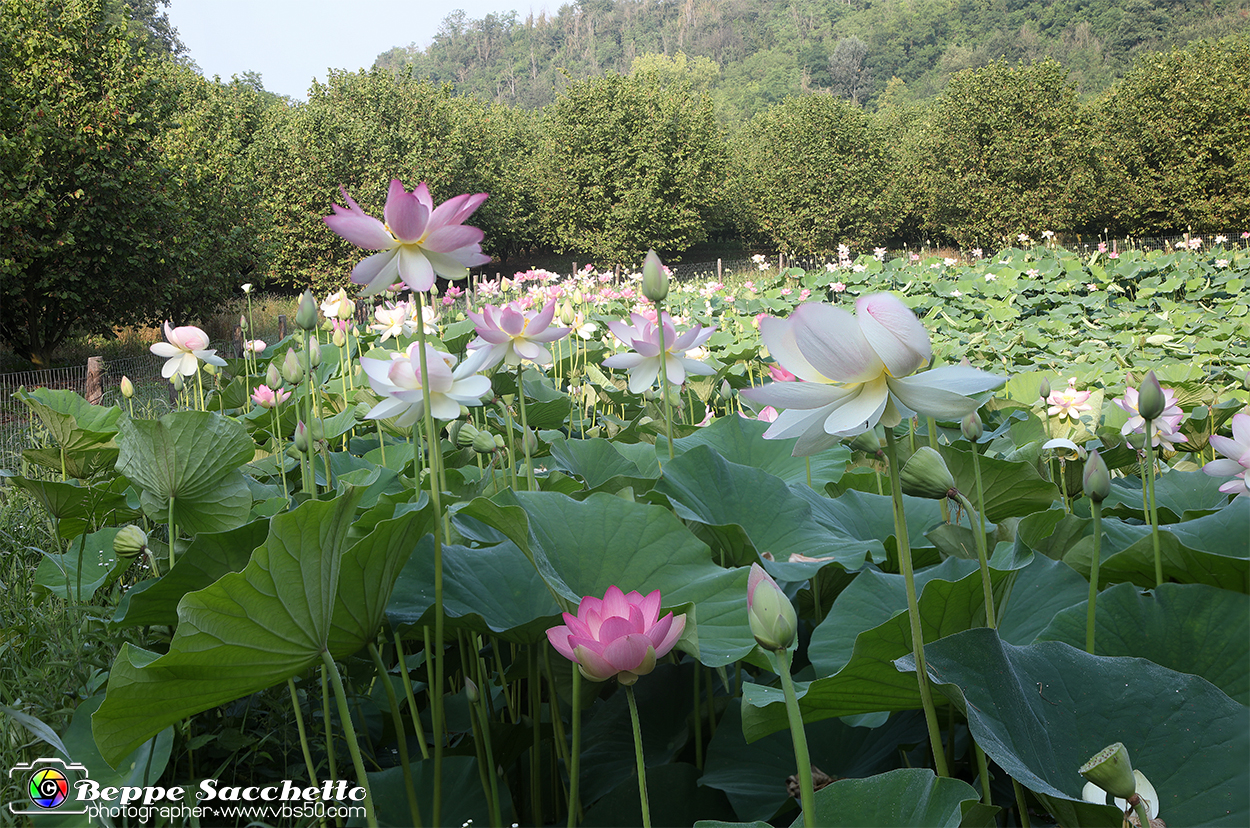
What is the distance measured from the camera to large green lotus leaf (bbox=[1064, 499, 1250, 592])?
750 mm

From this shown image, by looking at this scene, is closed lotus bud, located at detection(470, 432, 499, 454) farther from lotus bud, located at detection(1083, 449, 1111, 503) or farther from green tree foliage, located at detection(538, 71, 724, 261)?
green tree foliage, located at detection(538, 71, 724, 261)

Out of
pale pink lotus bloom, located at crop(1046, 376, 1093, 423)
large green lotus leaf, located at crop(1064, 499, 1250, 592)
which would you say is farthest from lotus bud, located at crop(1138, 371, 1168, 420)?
pale pink lotus bloom, located at crop(1046, 376, 1093, 423)

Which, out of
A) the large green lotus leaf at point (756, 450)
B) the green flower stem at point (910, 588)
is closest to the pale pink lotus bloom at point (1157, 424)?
the large green lotus leaf at point (756, 450)

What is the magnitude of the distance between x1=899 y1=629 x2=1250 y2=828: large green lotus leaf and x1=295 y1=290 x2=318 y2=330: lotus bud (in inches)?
35.2

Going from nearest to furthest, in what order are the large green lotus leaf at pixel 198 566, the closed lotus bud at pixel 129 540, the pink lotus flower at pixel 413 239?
the pink lotus flower at pixel 413 239
the large green lotus leaf at pixel 198 566
the closed lotus bud at pixel 129 540

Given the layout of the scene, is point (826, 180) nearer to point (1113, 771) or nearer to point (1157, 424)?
point (1157, 424)

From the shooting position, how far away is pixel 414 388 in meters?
0.86

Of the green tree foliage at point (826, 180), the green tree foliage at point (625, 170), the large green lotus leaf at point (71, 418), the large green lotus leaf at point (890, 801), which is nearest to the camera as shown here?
the large green lotus leaf at point (890, 801)

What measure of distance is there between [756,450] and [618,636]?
2.75ft

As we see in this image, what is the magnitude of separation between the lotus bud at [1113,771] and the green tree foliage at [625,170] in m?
21.2

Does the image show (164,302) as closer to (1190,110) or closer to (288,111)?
(288,111)

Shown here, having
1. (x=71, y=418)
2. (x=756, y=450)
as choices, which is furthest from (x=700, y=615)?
(x=71, y=418)

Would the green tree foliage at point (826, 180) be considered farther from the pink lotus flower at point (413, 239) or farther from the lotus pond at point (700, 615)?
the pink lotus flower at point (413, 239)

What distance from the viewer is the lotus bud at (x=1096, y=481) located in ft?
2.25
